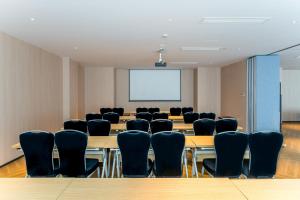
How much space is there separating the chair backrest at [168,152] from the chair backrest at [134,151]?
14 cm

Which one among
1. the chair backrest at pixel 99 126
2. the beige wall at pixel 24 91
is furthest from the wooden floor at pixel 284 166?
the chair backrest at pixel 99 126

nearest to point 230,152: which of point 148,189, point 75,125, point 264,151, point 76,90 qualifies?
point 264,151

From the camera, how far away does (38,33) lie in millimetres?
6688

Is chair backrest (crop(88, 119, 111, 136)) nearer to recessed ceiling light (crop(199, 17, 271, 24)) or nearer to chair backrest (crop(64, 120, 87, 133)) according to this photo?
chair backrest (crop(64, 120, 87, 133))

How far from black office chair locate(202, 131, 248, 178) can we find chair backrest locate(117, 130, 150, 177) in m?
0.95

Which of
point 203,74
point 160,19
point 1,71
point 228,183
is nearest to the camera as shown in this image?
point 228,183

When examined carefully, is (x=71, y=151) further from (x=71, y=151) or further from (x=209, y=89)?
(x=209, y=89)

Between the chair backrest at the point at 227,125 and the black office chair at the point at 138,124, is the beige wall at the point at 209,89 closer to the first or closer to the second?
the chair backrest at the point at 227,125

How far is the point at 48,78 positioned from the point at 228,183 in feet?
27.7

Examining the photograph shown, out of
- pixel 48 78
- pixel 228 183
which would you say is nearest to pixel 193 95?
pixel 48 78

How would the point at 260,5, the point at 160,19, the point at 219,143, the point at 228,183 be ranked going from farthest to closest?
1. the point at 160,19
2. the point at 260,5
3. the point at 219,143
4. the point at 228,183

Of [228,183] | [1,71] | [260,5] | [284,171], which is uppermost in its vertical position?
[260,5]

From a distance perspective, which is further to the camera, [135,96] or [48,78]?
[135,96]

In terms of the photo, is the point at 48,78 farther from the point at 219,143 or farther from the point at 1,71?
the point at 219,143
